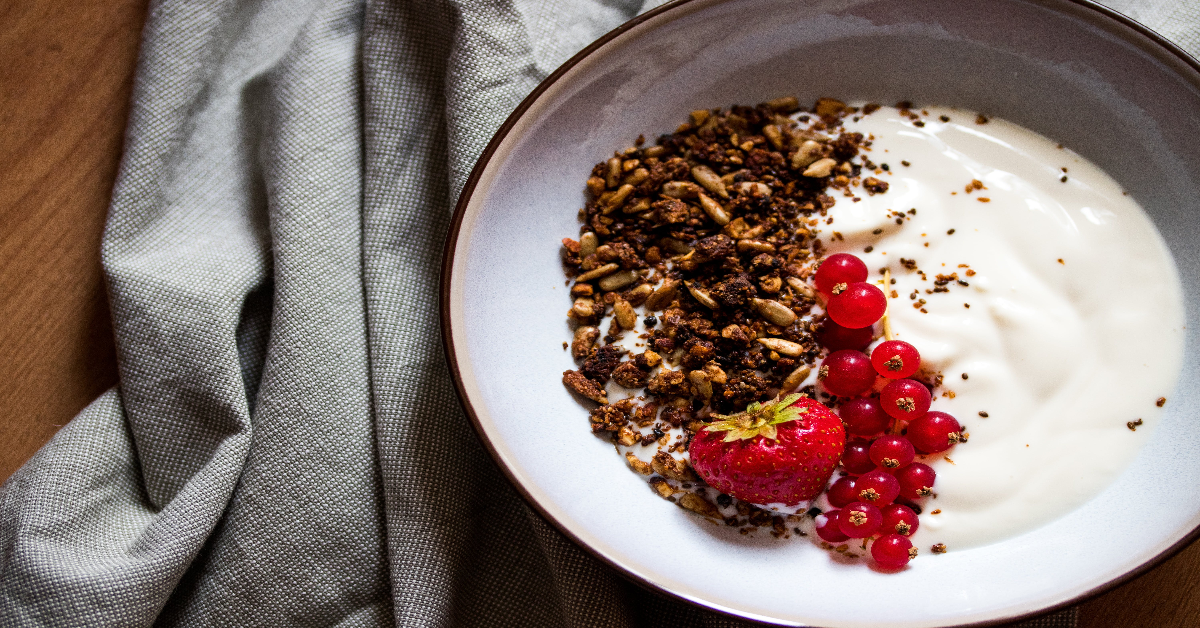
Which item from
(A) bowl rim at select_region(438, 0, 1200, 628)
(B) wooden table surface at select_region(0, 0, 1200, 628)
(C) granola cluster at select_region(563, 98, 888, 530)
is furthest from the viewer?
(B) wooden table surface at select_region(0, 0, 1200, 628)

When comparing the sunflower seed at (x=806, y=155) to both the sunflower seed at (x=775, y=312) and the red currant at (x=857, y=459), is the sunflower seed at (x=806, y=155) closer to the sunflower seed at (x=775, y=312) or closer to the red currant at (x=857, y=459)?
the sunflower seed at (x=775, y=312)

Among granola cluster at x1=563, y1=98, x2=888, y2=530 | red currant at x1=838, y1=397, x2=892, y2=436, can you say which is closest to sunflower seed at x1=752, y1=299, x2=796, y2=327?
granola cluster at x1=563, y1=98, x2=888, y2=530

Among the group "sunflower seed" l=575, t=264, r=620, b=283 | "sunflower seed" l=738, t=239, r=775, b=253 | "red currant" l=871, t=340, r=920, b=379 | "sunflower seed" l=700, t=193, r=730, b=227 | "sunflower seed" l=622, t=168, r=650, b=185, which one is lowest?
"red currant" l=871, t=340, r=920, b=379

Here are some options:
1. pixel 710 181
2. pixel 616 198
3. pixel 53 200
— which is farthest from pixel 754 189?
pixel 53 200

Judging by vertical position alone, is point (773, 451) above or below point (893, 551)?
above

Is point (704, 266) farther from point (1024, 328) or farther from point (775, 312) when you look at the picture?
point (1024, 328)

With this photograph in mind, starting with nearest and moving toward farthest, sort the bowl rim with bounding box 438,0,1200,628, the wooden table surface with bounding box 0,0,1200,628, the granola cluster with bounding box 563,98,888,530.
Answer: the bowl rim with bounding box 438,0,1200,628 < the granola cluster with bounding box 563,98,888,530 < the wooden table surface with bounding box 0,0,1200,628

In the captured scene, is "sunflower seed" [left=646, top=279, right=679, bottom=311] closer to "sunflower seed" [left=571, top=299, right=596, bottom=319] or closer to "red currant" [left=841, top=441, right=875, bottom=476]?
"sunflower seed" [left=571, top=299, right=596, bottom=319]
